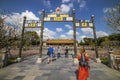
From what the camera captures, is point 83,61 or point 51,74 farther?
point 51,74

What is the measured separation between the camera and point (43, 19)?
1415 centimetres

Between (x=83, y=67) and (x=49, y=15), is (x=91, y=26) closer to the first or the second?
(x=49, y=15)

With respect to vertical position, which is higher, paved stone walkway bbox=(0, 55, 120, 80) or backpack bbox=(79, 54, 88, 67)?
backpack bbox=(79, 54, 88, 67)

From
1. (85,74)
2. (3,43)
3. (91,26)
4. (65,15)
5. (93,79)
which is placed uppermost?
(65,15)

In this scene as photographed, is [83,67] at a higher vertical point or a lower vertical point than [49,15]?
lower

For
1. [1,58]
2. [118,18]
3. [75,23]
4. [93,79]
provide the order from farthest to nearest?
[118,18]
[75,23]
[1,58]
[93,79]

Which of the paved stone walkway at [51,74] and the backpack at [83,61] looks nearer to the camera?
the backpack at [83,61]

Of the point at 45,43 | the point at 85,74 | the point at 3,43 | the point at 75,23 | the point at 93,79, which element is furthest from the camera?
the point at 45,43

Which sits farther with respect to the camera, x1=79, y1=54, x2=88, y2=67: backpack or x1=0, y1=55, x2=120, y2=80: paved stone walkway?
x1=0, y1=55, x2=120, y2=80: paved stone walkway

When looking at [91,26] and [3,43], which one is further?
[91,26]

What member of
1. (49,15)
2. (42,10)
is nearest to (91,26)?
(49,15)

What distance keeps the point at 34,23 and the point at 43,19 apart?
1.11 meters

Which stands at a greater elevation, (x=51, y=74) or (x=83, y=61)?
(x=83, y=61)

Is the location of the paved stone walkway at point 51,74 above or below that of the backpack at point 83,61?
below
